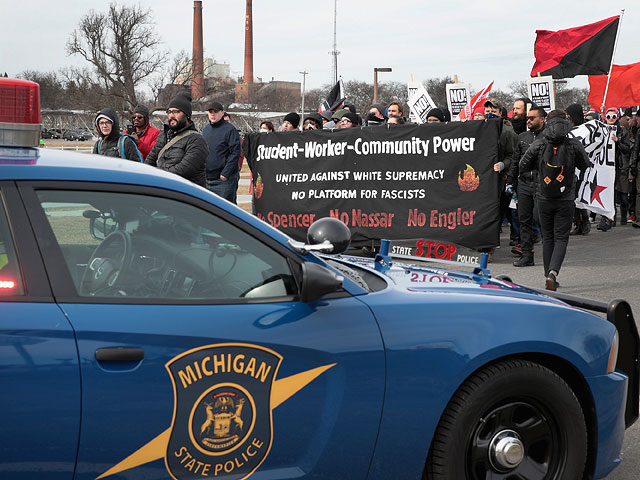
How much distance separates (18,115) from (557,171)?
6.16 metres

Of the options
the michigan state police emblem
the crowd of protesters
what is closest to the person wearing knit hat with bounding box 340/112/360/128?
the crowd of protesters

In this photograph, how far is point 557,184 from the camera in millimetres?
7832

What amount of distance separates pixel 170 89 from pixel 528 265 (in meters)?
43.0

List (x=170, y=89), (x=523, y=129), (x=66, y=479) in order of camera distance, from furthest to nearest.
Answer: (x=170, y=89) < (x=523, y=129) < (x=66, y=479)

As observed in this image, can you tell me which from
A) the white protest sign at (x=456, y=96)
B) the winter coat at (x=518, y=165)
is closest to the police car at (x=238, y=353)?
the winter coat at (x=518, y=165)

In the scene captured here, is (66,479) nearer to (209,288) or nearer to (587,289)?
(209,288)

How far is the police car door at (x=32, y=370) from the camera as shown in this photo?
7.30 feet

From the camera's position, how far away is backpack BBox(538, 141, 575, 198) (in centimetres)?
783

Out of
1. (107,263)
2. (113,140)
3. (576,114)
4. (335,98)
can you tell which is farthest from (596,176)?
(107,263)

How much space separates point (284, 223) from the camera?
10.9 metres

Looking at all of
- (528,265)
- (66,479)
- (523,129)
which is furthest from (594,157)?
(66,479)

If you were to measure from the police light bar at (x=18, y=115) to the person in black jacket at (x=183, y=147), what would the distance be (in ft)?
16.6

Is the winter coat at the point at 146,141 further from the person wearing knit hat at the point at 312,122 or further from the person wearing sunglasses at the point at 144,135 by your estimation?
the person wearing knit hat at the point at 312,122

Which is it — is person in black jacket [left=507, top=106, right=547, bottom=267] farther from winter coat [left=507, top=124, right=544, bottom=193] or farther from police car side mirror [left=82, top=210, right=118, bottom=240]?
police car side mirror [left=82, top=210, right=118, bottom=240]
